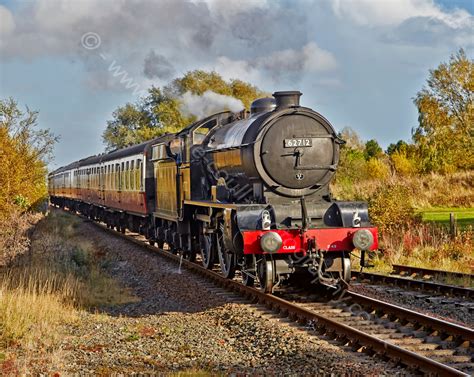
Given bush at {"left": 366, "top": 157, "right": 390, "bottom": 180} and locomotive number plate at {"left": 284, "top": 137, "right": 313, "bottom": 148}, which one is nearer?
locomotive number plate at {"left": 284, "top": 137, "right": 313, "bottom": 148}

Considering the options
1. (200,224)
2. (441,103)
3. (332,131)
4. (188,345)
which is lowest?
(188,345)

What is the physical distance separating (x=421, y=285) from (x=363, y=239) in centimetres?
209

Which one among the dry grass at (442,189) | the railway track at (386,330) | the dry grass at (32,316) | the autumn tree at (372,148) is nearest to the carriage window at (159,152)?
the dry grass at (32,316)

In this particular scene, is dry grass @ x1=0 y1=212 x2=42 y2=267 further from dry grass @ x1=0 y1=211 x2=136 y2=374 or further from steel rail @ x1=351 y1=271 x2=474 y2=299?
steel rail @ x1=351 y1=271 x2=474 y2=299

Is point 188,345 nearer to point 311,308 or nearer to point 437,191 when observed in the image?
point 311,308

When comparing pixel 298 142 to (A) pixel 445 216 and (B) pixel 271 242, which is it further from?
(A) pixel 445 216

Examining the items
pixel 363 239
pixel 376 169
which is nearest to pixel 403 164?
pixel 376 169

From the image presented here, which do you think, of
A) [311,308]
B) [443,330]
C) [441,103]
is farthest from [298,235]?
[441,103]

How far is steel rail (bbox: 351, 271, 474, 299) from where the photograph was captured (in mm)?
10609

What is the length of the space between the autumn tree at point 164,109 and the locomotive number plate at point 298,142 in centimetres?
2520

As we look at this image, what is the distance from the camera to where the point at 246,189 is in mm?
11422

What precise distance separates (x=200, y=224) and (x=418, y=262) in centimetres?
502

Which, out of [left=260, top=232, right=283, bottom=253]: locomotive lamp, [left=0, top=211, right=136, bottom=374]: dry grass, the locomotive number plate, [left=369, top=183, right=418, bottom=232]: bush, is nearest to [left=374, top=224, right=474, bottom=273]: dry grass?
[left=369, top=183, right=418, bottom=232]: bush

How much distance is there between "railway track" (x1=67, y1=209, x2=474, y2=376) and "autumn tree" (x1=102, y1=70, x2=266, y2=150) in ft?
87.1
